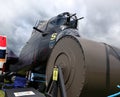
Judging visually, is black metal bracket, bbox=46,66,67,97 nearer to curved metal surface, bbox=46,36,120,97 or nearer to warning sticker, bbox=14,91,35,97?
curved metal surface, bbox=46,36,120,97

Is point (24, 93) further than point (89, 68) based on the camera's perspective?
Yes

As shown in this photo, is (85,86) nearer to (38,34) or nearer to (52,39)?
(52,39)

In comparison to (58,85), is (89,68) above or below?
above

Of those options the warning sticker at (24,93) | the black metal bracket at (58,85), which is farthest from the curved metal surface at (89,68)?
the warning sticker at (24,93)

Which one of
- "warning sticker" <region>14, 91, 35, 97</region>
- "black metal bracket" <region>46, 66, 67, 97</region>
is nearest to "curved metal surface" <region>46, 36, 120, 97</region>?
"black metal bracket" <region>46, 66, 67, 97</region>

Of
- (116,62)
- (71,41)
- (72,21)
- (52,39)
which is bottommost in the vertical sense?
(116,62)

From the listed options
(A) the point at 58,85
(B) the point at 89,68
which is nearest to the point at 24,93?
(A) the point at 58,85

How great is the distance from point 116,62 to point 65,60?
79 centimetres

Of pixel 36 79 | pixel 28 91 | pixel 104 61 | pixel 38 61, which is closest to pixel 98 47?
pixel 104 61

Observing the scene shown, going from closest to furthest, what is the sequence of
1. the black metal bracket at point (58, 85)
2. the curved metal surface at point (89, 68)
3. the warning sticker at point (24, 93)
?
the curved metal surface at point (89, 68) → the black metal bracket at point (58, 85) → the warning sticker at point (24, 93)

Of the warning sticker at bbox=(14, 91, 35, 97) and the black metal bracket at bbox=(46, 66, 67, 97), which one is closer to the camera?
the black metal bracket at bbox=(46, 66, 67, 97)

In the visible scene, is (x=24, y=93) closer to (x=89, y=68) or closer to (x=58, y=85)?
(x=58, y=85)

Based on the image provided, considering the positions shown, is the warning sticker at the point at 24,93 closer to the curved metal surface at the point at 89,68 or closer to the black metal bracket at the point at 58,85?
the black metal bracket at the point at 58,85

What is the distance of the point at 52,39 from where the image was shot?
888cm
